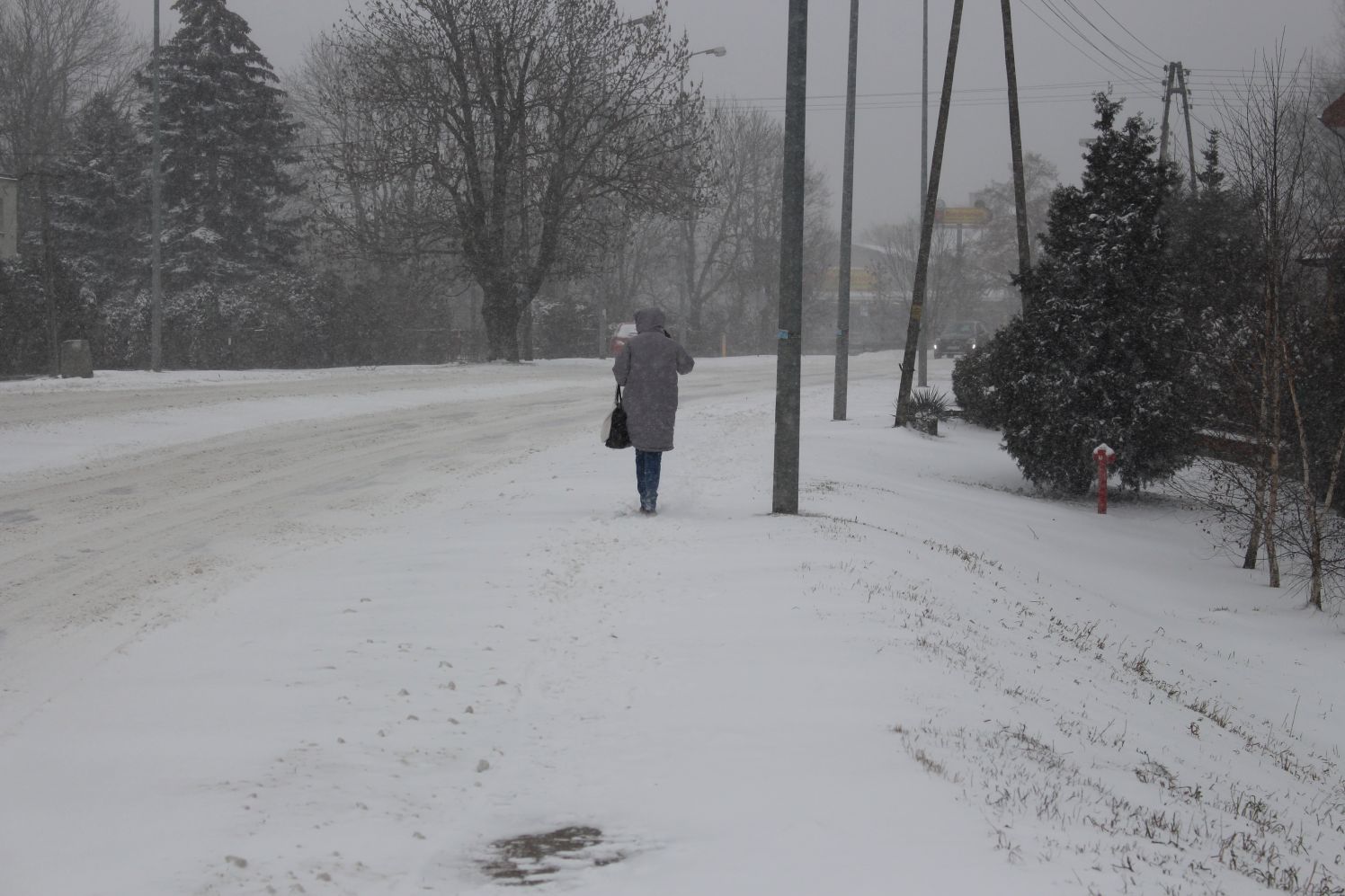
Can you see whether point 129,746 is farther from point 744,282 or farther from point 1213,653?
point 744,282

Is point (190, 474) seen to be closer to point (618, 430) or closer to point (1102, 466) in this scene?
point (618, 430)

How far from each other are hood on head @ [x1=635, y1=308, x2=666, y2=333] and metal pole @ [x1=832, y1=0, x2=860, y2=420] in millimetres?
9396

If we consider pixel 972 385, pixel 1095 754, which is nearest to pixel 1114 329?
pixel 972 385

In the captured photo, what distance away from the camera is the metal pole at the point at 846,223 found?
1903 centimetres

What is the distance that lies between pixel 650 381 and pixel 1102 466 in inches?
348

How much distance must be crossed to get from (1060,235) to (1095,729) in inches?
481

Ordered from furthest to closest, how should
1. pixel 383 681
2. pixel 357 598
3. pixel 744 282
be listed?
pixel 744 282 < pixel 357 598 < pixel 383 681

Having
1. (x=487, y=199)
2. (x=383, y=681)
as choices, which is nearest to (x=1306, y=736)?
(x=383, y=681)

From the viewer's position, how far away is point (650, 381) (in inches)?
395

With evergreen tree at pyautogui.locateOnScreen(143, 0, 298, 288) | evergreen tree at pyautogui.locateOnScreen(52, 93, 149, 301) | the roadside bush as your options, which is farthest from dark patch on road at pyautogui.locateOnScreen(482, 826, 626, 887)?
evergreen tree at pyautogui.locateOnScreen(52, 93, 149, 301)

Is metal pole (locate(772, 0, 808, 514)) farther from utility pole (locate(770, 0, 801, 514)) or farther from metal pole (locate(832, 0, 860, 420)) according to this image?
metal pole (locate(832, 0, 860, 420))

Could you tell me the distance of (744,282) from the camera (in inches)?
2450

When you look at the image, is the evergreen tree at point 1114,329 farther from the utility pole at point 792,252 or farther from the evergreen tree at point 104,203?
the evergreen tree at point 104,203

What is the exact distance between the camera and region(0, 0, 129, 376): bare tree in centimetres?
4256
